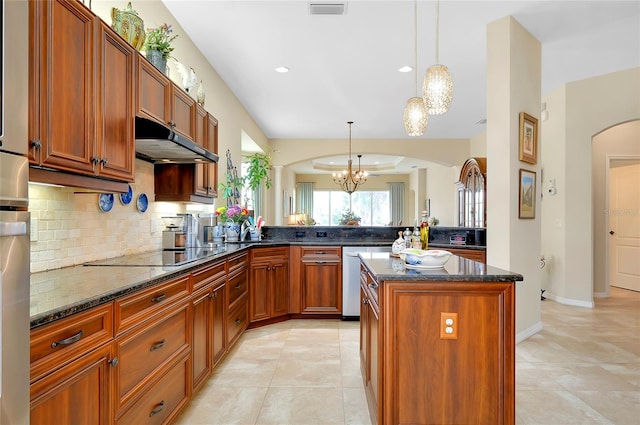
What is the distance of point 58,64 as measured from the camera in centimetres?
141

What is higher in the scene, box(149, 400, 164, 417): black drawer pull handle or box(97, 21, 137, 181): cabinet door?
box(97, 21, 137, 181): cabinet door

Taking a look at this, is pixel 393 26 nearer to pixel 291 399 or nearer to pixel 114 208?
pixel 114 208

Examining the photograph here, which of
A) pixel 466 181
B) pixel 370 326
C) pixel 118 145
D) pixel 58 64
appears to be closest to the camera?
pixel 58 64

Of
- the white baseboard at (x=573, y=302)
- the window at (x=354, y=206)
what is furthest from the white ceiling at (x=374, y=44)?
the window at (x=354, y=206)

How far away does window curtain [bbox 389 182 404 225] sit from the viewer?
520 inches

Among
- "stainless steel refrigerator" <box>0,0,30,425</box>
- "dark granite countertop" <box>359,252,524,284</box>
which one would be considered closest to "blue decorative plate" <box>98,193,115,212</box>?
"stainless steel refrigerator" <box>0,0,30,425</box>

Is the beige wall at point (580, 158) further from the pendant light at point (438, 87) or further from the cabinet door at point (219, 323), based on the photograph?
the cabinet door at point (219, 323)

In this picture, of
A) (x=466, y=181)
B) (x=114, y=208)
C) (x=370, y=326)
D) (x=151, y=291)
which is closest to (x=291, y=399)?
(x=370, y=326)

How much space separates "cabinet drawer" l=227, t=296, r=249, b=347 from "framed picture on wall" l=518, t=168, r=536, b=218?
2.77 m

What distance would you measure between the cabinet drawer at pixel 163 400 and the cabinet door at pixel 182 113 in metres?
1.63

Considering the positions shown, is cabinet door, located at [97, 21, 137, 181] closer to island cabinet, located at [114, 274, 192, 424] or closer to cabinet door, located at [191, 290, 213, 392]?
island cabinet, located at [114, 274, 192, 424]

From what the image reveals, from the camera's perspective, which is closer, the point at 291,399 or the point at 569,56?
the point at 291,399

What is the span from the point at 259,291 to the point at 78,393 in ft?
8.87

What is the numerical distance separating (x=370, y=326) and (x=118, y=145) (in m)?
1.72
